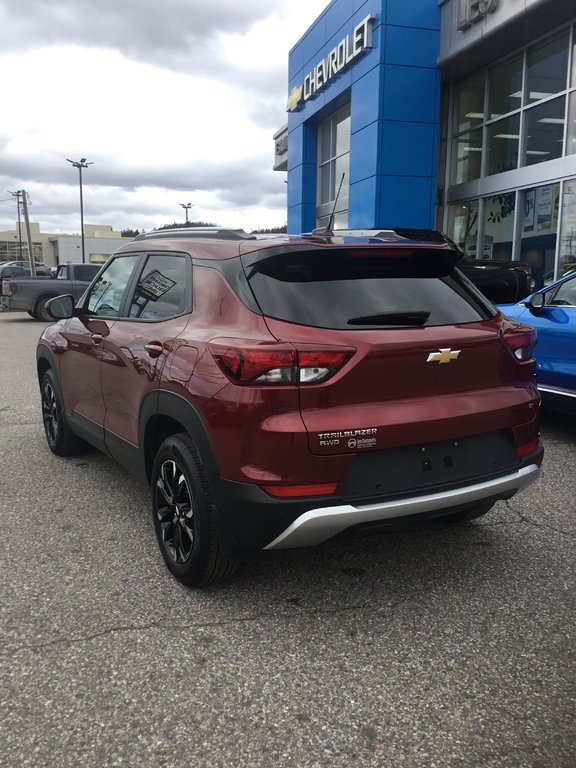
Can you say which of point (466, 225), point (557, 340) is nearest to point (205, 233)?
point (557, 340)

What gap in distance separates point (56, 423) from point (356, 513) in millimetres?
3428

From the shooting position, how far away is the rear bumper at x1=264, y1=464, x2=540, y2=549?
254 centimetres

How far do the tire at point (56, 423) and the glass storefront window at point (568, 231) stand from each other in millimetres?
10769

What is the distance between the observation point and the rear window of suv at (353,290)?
2.71 meters

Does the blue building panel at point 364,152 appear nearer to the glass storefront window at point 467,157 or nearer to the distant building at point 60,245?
the glass storefront window at point 467,157

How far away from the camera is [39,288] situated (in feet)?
63.5

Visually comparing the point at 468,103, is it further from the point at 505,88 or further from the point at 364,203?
the point at 364,203

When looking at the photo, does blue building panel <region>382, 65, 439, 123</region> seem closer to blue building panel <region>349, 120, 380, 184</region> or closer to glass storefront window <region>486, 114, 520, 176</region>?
blue building panel <region>349, 120, 380, 184</region>

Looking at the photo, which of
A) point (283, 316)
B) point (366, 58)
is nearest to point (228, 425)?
point (283, 316)

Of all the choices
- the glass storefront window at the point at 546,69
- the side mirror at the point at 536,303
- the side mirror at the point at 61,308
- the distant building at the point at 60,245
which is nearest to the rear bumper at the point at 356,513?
the side mirror at the point at 61,308

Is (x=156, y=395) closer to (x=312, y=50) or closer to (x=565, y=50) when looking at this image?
(x=565, y=50)

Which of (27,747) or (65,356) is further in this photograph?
(65,356)

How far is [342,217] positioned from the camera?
19359 millimetres

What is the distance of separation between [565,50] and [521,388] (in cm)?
1287
